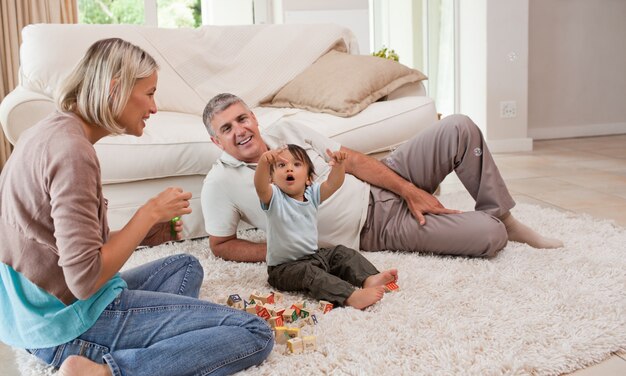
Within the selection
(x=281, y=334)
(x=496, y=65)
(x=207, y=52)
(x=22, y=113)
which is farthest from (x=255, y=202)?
(x=496, y=65)

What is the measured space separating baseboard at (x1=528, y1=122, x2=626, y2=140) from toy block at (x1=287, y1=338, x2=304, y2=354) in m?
4.20

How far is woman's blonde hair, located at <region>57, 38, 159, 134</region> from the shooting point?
133 centimetres

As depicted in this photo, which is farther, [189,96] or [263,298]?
[189,96]

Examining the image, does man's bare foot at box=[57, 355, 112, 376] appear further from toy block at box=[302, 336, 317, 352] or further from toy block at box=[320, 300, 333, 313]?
toy block at box=[320, 300, 333, 313]

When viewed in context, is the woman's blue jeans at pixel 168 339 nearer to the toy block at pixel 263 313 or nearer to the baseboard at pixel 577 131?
the toy block at pixel 263 313

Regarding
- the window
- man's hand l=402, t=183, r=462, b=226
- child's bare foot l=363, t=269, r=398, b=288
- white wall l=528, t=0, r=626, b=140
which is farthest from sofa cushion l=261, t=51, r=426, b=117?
the window

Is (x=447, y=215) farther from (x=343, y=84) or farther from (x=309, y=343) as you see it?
(x=343, y=84)

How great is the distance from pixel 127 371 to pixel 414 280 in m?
0.94

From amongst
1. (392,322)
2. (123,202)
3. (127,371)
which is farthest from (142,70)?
(123,202)

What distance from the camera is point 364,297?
1818 millimetres

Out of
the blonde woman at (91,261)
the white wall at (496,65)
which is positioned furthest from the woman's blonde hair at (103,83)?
the white wall at (496,65)

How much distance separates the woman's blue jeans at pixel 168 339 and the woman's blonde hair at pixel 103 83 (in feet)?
1.34

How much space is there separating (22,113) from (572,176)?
9.38ft

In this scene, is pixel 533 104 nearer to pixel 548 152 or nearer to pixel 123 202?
pixel 548 152
